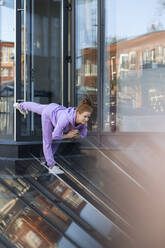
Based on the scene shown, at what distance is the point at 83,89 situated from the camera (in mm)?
6715

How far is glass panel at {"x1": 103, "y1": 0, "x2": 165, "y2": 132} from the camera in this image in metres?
6.07

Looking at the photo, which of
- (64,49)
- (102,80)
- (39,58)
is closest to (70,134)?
(102,80)

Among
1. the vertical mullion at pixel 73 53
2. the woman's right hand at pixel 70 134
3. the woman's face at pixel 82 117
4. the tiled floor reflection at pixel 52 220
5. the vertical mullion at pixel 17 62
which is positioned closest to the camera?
the tiled floor reflection at pixel 52 220

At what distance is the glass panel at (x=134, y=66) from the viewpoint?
6.07 metres

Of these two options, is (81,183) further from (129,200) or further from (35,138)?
(35,138)

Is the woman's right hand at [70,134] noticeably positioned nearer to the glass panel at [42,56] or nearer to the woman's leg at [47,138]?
the woman's leg at [47,138]

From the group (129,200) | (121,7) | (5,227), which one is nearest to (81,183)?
(129,200)

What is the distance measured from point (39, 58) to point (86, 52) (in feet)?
3.59

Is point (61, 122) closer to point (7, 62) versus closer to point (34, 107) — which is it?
point (34, 107)

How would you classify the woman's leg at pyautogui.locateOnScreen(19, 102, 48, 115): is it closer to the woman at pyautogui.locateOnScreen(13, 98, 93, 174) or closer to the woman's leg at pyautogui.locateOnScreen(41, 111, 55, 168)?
the woman at pyautogui.locateOnScreen(13, 98, 93, 174)

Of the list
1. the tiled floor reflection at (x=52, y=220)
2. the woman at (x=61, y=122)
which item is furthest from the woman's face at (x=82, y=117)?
the tiled floor reflection at (x=52, y=220)

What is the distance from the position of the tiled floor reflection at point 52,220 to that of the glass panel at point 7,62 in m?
1.91

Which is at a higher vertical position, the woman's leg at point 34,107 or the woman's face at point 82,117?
the woman's leg at point 34,107

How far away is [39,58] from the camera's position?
23.0 ft
